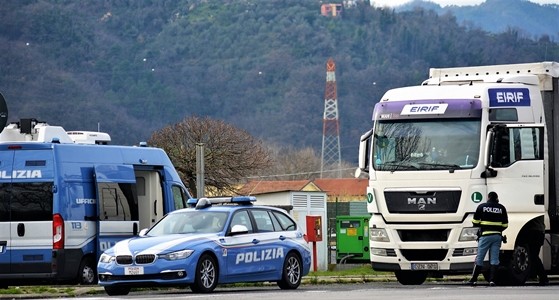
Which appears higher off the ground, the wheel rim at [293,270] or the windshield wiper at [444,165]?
the windshield wiper at [444,165]

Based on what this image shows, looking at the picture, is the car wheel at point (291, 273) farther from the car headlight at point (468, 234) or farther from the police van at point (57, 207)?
the police van at point (57, 207)

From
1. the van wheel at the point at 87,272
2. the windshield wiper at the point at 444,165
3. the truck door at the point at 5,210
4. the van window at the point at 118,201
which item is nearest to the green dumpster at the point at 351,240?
the van window at the point at 118,201

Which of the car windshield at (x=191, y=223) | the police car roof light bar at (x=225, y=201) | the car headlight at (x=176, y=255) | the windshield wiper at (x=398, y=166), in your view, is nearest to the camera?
the car headlight at (x=176, y=255)

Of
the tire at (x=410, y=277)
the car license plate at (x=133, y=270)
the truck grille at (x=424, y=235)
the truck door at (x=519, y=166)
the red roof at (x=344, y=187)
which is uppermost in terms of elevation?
the red roof at (x=344, y=187)

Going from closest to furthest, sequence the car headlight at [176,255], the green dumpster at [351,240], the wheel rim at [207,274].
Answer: the car headlight at [176,255]
the wheel rim at [207,274]
the green dumpster at [351,240]

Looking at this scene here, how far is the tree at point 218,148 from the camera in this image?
55875mm

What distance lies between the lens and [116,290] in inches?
923

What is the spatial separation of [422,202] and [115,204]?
5.90 metres

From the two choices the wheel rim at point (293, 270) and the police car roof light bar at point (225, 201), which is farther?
the wheel rim at point (293, 270)

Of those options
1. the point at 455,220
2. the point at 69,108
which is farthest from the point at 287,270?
the point at 69,108

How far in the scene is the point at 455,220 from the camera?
25625 millimetres

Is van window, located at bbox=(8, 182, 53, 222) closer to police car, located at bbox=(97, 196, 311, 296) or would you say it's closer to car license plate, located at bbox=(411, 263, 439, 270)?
police car, located at bbox=(97, 196, 311, 296)

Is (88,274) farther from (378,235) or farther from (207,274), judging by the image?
(378,235)

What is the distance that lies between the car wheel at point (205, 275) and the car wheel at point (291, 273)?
6.48 feet
